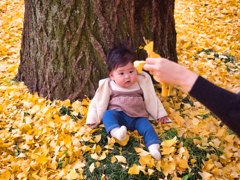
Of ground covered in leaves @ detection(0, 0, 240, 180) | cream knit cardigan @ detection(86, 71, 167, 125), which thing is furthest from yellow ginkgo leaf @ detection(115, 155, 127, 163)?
cream knit cardigan @ detection(86, 71, 167, 125)

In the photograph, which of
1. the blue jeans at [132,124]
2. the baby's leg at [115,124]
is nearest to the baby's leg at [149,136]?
the blue jeans at [132,124]

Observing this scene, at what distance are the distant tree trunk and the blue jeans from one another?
21.4 inches

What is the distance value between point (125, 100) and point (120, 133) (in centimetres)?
46

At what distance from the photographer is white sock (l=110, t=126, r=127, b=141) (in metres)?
1.80

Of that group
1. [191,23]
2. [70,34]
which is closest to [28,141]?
[70,34]

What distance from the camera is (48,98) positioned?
2584mm

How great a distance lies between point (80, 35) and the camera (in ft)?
7.41

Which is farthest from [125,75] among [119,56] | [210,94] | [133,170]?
[210,94]

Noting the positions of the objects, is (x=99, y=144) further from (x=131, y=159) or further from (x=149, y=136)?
(x=149, y=136)

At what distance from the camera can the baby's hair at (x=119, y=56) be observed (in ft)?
6.79

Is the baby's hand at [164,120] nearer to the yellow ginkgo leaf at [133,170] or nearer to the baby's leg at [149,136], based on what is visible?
the baby's leg at [149,136]

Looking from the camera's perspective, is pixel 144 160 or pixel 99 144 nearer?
pixel 144 160

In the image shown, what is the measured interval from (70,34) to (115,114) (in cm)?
105

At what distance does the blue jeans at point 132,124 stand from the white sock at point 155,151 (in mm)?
39
